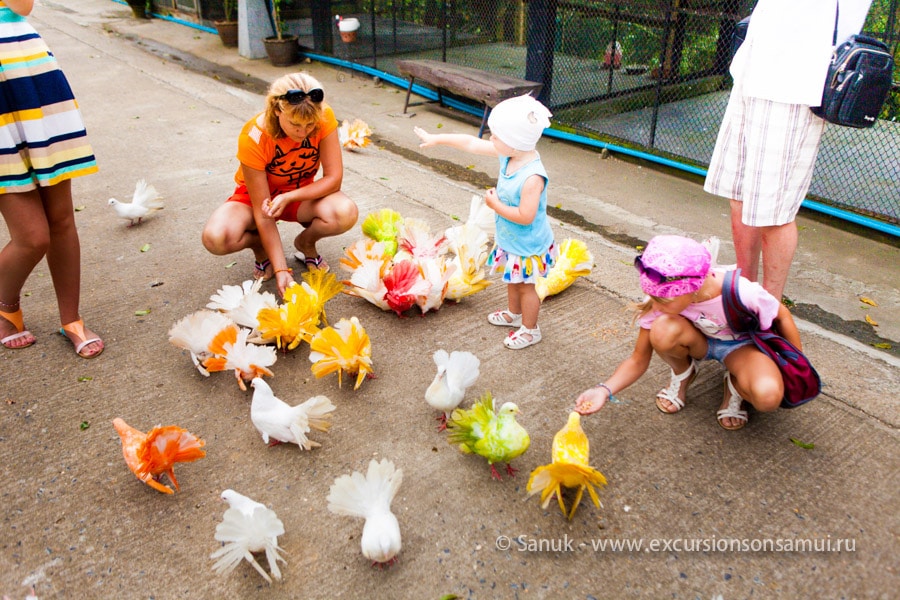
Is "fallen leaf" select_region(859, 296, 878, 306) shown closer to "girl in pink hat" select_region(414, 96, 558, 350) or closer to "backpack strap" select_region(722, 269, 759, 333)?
"backpack strap" select_region(722, 269, 759, 333)

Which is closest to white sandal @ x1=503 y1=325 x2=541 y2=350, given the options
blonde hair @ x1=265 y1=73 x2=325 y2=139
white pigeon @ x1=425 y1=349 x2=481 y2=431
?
white pigeon @ x1=425 y1=349 x2=481 y2=431

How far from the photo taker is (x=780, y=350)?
90.3 inches

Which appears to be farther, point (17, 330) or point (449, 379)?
point (17, 330)

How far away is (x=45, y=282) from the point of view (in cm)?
357

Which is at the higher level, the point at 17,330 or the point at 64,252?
the point at 64,252

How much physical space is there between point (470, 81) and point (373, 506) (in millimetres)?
4980

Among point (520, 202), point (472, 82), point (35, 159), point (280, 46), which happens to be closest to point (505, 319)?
point (520, 202)

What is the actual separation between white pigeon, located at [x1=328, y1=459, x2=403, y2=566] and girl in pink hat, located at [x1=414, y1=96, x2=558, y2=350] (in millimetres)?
1151

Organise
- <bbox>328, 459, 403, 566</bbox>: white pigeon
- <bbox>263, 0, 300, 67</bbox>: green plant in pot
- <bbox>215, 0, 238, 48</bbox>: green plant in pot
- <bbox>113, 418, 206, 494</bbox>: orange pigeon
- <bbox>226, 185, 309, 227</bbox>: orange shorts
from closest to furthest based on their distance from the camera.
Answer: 1. <bbox>328, 459, 403, 566</bbox>: white pigeon
2. <bbox>113, 418, 206, 494</bbox>: orange pigeon
3. <bbox>226, 185, 309, 227</bbox>: orange shorts
4. <bbox>263, 0, 300, 67</bbox>: green plant in pot
5. <bbox>215, 0, 238, 48</bbox>: green plant in pot

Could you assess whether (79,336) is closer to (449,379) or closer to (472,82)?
(449,379)

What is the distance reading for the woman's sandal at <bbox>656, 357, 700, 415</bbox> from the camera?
256 centimetres

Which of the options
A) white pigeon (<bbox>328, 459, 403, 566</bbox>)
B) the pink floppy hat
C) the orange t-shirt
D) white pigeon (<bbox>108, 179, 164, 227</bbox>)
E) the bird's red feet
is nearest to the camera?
white pigeon (<bbox>328, 459, 403, 566</bbox>)

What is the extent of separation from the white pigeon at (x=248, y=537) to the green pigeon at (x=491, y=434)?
2.20 ft

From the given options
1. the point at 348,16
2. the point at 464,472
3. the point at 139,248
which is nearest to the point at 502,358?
the point at 464,472
